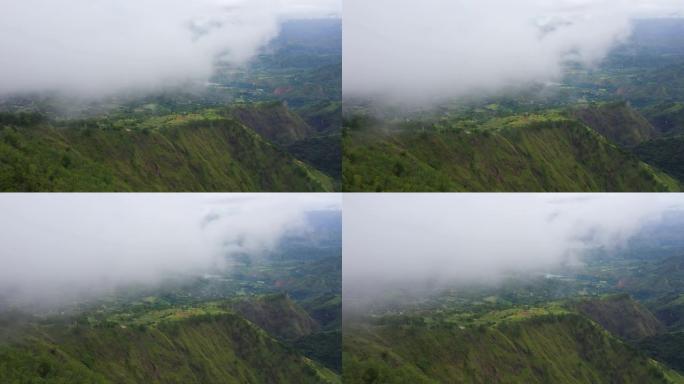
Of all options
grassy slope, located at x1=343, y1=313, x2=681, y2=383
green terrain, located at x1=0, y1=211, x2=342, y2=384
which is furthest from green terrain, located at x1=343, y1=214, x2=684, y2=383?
green terrain, located at x1=0, y1=211, x2=342, y2=384

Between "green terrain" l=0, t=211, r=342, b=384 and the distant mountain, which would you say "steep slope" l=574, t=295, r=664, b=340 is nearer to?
"green terrain" l=0, t=211, r=342, b=384

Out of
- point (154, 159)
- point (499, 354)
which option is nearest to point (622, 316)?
point (499, 354)

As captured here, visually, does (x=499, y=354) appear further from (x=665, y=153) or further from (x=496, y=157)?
(x=665, y=153)

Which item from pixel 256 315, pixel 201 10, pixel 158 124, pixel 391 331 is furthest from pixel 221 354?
pixel 201 10

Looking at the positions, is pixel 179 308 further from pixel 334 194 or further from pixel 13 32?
pixel 13 32

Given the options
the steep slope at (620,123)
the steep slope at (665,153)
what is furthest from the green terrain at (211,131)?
the steep slope at (665,153)
